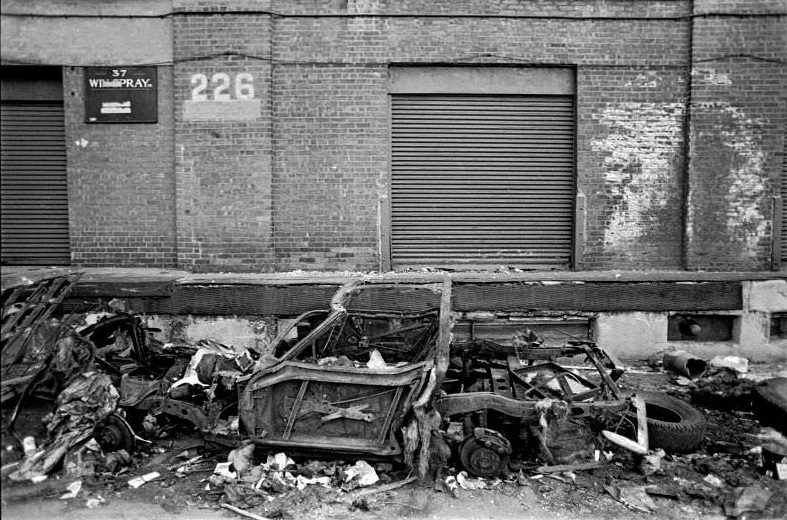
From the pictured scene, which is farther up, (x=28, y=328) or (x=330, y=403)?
(x=28, y=328)

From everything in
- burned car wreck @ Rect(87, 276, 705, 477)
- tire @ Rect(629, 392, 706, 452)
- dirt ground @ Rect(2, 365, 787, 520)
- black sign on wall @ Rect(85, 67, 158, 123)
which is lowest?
dirt ground @ Rect(2, 365, 787, 520)

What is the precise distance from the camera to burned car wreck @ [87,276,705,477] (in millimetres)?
4875

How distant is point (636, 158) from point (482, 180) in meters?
2.36

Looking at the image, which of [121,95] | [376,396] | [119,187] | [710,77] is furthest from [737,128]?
[119,187]

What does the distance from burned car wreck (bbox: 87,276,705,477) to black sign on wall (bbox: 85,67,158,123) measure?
428 centimetres

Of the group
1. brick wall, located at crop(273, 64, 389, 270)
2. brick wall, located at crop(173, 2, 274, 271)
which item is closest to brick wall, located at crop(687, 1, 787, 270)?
brick wall, located at crop(273, 64, 389, 270)

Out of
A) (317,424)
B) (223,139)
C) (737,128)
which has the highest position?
(737,128)

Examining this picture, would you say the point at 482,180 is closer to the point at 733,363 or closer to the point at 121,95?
the point at 733,363

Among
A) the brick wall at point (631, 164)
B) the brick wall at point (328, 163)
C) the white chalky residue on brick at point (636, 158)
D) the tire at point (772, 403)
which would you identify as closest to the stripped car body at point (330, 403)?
the tire at point (772, 403)

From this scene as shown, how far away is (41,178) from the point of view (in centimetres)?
916

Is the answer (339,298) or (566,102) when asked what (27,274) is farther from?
(566,102)

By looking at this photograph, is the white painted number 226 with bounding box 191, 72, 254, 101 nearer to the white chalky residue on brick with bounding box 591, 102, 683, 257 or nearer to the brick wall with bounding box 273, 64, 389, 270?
the brick wall with bounding box 273, 64, 389, 270

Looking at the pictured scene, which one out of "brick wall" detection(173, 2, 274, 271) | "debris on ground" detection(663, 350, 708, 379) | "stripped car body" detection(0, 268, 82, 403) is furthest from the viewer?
"brick wall" detection(173, 2, 274, 271)

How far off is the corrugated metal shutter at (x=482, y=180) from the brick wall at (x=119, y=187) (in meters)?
3.50
